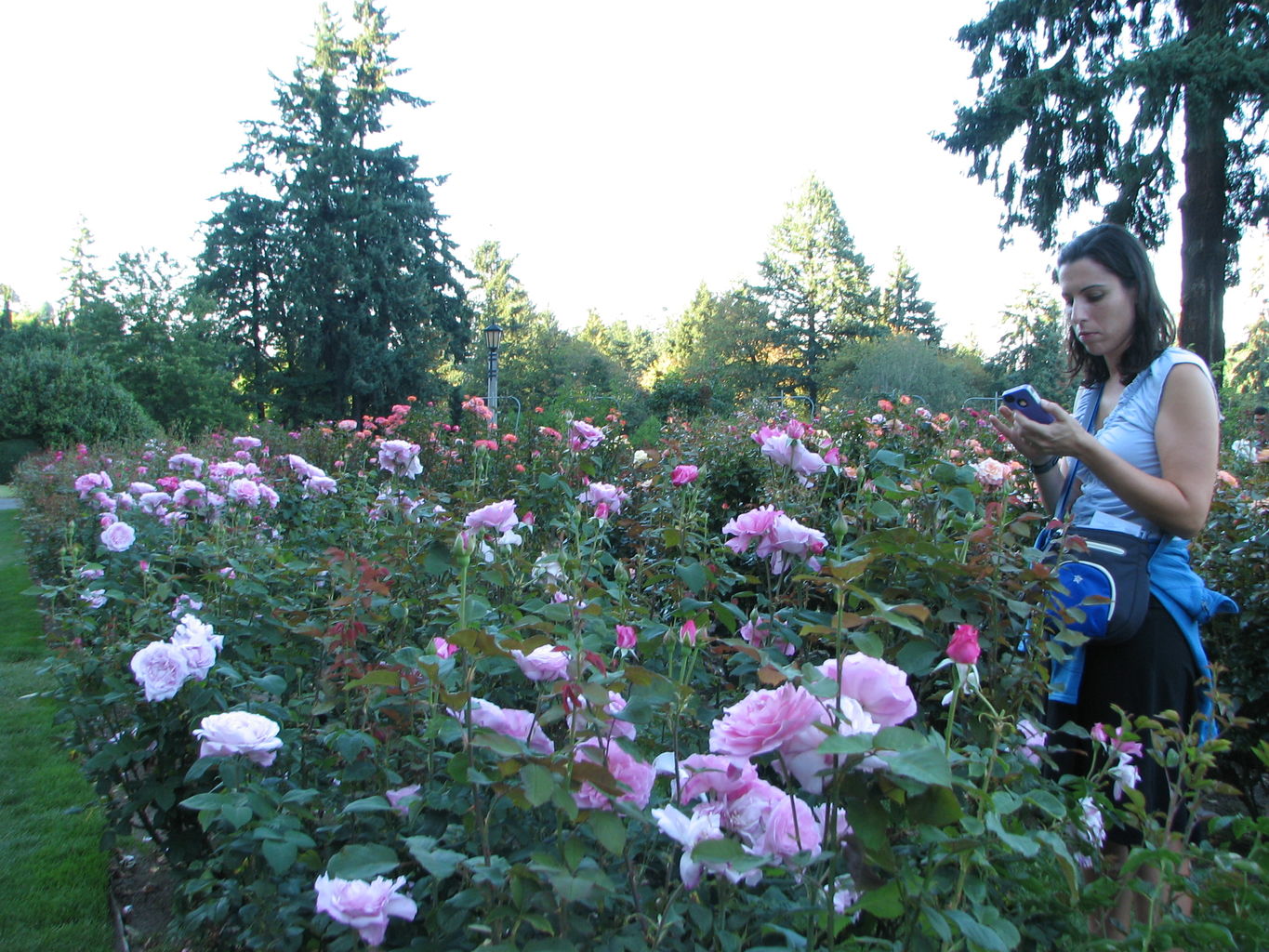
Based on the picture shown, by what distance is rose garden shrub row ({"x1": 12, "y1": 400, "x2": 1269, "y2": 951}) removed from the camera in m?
0.75

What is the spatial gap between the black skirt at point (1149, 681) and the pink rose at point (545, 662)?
1.02m

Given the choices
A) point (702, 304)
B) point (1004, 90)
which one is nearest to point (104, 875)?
point (1004, 90)

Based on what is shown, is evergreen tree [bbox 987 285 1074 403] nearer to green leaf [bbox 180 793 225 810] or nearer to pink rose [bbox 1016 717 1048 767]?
pink rose [bbox 1016 717 1048 767]

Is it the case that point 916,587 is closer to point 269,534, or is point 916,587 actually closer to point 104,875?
point 104,875

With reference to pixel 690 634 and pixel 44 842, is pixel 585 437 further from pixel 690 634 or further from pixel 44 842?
pixel 44 842

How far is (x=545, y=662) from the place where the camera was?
0.99m

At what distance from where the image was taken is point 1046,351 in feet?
112

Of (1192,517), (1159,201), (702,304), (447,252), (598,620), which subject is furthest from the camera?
(702,304)

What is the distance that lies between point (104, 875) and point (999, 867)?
224 cm

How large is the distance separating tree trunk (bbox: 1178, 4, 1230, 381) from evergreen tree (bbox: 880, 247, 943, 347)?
28.4 meters

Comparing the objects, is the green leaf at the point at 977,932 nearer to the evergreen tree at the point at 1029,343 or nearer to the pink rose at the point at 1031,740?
the pink rose at the point at 1031,740

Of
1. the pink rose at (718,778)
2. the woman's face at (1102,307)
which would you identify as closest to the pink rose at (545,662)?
the pink rose at (718,778)

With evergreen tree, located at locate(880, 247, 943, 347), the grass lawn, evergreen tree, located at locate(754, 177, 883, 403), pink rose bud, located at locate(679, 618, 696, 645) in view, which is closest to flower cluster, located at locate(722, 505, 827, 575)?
pink rose bud, located at locate(679, 618, 696, 645)

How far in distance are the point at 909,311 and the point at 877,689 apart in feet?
139
